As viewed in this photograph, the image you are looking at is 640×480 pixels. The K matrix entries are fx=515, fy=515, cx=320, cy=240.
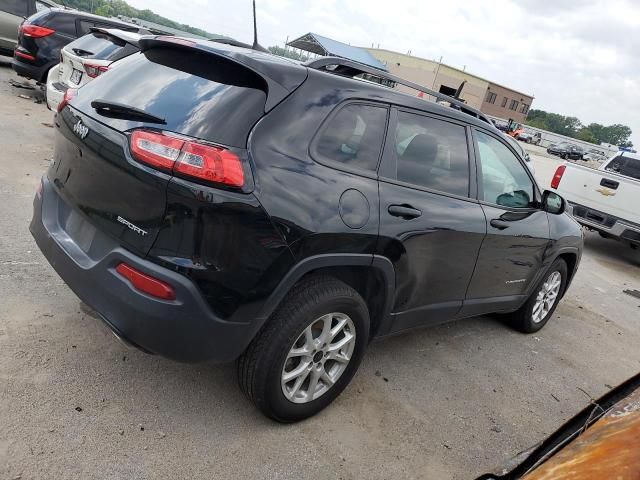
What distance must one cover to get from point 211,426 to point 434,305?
1.64 m

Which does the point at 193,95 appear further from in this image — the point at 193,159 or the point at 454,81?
the point at 454,81

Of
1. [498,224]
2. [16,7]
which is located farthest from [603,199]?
[16,7]

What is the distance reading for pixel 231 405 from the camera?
2.90m

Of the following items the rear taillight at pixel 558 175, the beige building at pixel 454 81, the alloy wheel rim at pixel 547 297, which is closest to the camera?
the alloy wheel rim at pixel 547 297

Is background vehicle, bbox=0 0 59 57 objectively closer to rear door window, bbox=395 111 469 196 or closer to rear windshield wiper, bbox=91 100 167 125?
rear windshield wiper, bbox=91 100 167 125

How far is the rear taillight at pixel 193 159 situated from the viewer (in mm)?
2207

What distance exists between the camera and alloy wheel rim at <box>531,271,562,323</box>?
15.9 ft

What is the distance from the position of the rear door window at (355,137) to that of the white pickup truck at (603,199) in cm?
668

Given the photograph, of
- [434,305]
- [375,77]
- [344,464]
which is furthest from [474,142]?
[344,464]

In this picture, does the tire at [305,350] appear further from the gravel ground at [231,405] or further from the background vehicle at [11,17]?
the background vehicle at [11,17]

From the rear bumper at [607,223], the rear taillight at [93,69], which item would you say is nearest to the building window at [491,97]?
the rear bumper at [607,223]

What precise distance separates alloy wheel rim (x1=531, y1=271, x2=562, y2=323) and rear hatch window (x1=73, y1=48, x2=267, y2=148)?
11.6ft

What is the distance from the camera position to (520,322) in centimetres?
489

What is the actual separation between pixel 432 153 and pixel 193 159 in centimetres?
164
